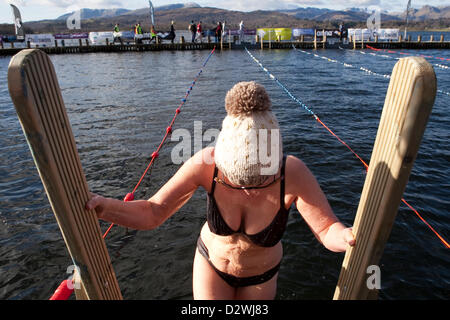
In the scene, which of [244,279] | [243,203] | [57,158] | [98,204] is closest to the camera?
[57,158]

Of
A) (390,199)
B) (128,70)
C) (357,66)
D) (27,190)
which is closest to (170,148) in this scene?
(27,190)

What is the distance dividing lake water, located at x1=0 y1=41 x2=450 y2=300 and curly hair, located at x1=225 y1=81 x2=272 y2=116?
9.11 feet

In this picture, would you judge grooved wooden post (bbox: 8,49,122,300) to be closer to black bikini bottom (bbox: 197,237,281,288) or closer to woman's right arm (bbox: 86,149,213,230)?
woman's right arm (bbox: 86,149,213,230)

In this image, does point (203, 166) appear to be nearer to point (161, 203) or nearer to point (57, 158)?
point (161, 203)

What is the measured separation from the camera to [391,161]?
4.90ft

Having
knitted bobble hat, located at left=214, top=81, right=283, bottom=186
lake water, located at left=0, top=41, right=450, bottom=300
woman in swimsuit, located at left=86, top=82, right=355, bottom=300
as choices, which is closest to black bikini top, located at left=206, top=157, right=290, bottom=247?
woman in swimsuit, located at left=86, top=82, right=355, bottom=300

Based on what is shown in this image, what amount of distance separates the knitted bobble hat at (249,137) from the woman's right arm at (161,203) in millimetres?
302

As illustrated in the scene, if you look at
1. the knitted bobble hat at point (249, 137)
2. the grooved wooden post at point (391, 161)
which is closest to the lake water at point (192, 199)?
the grooved wooden post at point (391, 161)

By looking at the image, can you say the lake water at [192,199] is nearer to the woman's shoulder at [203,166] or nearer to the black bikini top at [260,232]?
the black bikini top at [260,232]

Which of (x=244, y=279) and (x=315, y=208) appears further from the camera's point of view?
(x=244, y=279)

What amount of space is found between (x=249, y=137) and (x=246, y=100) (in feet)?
0.65

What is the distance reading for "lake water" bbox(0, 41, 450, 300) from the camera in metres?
3.84

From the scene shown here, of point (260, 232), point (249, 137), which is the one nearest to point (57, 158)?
point (249, 137)
